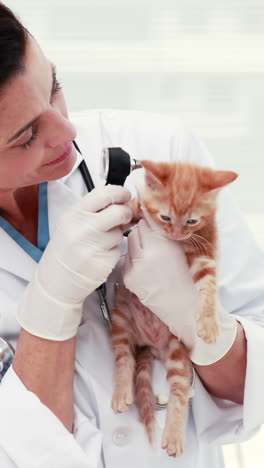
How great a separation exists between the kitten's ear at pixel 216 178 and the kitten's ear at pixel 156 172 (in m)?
0.08

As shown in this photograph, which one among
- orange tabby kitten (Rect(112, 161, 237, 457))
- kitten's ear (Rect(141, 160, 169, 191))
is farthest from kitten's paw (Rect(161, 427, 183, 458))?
kitten's ear (Rect(141, 160, 169, 191))

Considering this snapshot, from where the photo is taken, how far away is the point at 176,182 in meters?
1.07

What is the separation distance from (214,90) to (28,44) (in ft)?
6.10

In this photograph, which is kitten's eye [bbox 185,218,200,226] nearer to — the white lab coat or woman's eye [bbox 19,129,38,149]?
the white lab coat

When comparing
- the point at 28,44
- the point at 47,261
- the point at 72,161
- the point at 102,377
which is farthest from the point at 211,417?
the point at 28,44

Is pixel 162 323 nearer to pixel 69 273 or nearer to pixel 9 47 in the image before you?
pixel 69 273

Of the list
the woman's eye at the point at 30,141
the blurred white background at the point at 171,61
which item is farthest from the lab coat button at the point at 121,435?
the blurred white background at the point at 171,61

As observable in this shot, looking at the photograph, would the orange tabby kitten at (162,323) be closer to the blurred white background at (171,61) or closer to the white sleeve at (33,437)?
the white sleeve at (33,437)

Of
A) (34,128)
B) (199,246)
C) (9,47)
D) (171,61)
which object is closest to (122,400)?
(199,246)

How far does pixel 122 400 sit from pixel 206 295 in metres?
0.28

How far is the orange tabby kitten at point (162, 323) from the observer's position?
3.46 ft

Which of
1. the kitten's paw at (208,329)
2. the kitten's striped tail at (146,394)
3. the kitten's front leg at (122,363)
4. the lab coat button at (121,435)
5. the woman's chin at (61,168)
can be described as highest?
the woman's chin at (61,168)

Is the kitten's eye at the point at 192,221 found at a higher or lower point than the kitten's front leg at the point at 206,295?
higher

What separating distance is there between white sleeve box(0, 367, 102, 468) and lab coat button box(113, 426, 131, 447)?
10 cm
